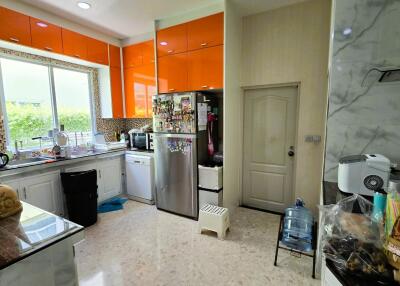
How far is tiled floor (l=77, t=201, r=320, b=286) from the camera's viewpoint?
1.86 metres

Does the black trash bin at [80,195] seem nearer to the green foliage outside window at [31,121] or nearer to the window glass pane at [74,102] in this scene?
the green foliage outside window at [31,121]

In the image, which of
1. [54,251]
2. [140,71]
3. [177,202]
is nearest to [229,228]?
[177,202]

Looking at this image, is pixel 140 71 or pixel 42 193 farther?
pixel 140 71

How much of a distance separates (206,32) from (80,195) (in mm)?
2687

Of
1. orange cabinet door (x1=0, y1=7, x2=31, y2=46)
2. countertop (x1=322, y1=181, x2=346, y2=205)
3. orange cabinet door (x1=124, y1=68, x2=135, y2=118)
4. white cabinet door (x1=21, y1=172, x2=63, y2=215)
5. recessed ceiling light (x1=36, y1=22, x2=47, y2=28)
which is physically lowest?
white cabinet door (x1=21, y1=172, x2=63, y2=215)

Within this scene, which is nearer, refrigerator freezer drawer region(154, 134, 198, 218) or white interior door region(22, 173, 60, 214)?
white interior door region(22, 173, 60, 214)

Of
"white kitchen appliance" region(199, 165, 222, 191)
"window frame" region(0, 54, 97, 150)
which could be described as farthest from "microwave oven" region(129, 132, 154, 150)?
"white kitchen appliance" region(199, 165, 222, 191)

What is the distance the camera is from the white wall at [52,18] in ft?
8.06

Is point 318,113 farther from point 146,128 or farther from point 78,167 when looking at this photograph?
point 78,167

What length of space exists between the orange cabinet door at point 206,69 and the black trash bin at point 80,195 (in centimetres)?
190

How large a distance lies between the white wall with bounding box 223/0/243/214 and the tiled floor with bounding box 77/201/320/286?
49cm

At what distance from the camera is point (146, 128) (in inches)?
141

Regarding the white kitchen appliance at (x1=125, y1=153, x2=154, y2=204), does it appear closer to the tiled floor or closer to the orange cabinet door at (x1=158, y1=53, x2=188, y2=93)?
the tiled floor

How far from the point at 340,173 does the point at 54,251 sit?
188 centimetres
